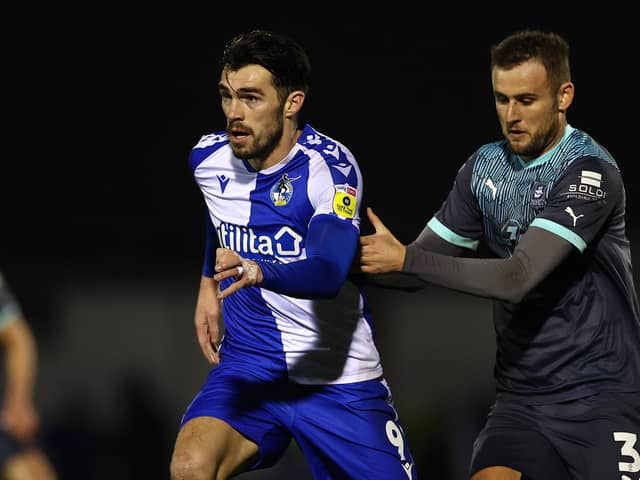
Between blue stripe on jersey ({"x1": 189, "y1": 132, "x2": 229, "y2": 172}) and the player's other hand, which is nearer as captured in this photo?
the player's other hand

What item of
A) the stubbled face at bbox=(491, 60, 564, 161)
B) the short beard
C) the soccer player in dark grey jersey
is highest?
the stubbled face at bbox=(491, 60, 564, 161)

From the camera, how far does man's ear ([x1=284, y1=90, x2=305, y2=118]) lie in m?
3.55

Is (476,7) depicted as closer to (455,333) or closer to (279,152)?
(455,333)

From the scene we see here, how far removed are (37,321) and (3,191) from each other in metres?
0.71

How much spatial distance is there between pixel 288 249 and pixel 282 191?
0.63 ft

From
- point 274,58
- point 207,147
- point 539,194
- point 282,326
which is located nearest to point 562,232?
point 539,194

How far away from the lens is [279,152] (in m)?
3.55

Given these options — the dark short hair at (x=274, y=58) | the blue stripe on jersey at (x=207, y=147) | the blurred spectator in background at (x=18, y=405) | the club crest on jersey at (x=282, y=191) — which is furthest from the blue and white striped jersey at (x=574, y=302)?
the blurred spectator in background at (x=18, y=405)

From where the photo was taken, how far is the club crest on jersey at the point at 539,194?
10.5 ft

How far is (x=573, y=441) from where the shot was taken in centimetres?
321

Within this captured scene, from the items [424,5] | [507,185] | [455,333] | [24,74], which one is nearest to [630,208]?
[455,333]

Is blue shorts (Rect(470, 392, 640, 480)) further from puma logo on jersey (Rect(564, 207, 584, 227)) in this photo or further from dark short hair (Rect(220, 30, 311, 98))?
dark short hair (Rect(220, 30, 311, 98))

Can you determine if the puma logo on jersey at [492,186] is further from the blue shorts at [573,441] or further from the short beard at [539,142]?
the blue shorts at [573,441]

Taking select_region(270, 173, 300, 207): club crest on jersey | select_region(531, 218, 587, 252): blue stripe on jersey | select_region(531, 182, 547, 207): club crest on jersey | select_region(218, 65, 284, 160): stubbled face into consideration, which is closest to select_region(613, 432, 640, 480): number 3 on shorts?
select_region(531, 218, 587, 252): blue stripe on jersey
